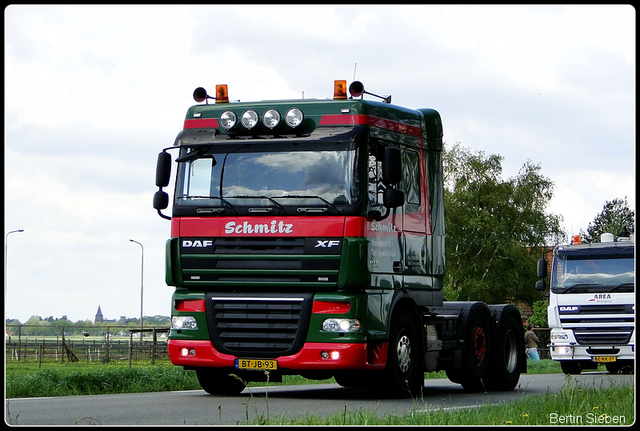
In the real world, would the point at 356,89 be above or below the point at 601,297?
above

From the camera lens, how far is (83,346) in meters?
52.7

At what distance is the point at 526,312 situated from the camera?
70.6 meters

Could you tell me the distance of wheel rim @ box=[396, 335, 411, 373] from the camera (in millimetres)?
13008

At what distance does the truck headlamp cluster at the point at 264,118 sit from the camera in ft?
41.3

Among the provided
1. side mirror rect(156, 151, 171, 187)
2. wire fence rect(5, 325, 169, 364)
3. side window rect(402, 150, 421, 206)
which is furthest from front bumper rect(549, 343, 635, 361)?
wire fence rect(5, 325, 169, 364)

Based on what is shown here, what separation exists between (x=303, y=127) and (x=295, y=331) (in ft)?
7.85

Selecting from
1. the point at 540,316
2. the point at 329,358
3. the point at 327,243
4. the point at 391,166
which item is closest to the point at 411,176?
the point at 391,166

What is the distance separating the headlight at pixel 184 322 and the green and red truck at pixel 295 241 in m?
0.02

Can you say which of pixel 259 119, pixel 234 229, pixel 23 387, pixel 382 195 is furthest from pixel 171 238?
pixel 23 387

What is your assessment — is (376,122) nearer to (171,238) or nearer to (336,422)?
(171,238)

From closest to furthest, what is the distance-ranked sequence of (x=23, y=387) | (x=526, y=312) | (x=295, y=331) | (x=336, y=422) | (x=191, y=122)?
(x=336, y=422), (x=295, y=331), (x=191, y=122), (x=23, y=387), (x=526, y=312)

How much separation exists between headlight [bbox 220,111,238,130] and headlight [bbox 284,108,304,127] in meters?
0.67

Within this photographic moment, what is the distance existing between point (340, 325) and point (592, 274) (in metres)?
11.6

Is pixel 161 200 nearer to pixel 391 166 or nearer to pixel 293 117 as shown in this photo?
pixel 293 117
